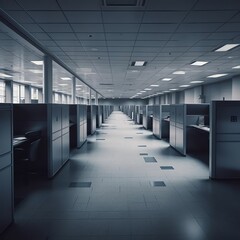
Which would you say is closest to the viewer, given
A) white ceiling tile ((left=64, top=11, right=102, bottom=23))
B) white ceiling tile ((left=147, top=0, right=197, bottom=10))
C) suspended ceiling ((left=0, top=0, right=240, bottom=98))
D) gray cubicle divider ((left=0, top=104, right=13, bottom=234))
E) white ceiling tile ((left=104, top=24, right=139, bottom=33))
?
gray cubicle divider ((left=0, top=104, right=13, bottom=234))

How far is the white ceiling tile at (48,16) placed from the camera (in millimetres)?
3641

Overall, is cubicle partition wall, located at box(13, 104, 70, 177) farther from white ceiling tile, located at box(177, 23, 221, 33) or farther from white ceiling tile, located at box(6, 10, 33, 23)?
white ceiling tile, located at box(177, 23, 221, 33)

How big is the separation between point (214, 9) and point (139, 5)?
1.13 m

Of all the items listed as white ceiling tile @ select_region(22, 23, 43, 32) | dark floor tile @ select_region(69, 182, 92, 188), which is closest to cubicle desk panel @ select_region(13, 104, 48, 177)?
dark floor tile @ select_region(69, 182, 92, 188)

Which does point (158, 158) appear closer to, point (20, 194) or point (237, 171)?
point (237, 171)

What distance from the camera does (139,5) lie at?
3.35 meters

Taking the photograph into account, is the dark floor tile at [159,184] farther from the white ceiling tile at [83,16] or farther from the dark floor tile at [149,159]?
the white ceiling tile at [83,16]

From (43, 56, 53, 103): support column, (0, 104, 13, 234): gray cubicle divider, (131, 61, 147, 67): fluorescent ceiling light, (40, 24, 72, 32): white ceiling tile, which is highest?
(131, 61, 147, 67): fluorescent ceiling light

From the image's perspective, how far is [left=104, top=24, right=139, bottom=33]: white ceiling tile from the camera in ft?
13.6

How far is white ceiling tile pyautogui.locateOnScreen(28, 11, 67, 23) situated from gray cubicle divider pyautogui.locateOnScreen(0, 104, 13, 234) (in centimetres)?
190

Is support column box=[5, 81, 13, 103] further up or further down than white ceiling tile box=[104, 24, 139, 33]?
further down

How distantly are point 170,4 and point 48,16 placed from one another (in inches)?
74.5

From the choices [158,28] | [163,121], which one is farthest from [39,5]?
[163,121]

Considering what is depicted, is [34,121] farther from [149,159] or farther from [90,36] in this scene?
[149,159]
